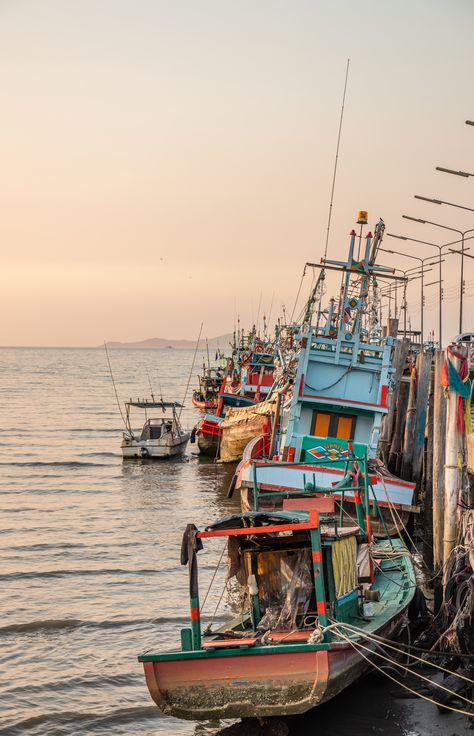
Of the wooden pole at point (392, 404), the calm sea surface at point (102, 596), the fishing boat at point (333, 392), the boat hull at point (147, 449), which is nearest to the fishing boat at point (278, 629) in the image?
the calm sea surface at point (102, 596)

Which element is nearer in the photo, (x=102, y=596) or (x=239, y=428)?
(x=102, y=596)

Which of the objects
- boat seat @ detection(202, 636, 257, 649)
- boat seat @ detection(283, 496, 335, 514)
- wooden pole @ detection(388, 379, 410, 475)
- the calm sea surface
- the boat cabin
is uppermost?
wooden pole @ detection(388, 379, 410, 475)

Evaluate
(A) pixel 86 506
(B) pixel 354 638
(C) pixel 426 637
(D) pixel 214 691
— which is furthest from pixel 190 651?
(A) pixel 86 506

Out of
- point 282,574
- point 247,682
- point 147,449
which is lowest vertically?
point 247,682

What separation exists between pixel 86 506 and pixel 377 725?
2273 centimetres

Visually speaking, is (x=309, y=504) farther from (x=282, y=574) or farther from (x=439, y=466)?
(x=439, y=466)

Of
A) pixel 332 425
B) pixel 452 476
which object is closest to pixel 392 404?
pixel 332 425

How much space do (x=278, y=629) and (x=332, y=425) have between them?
41.6 ft

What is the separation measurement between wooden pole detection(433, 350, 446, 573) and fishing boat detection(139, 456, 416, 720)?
204cm

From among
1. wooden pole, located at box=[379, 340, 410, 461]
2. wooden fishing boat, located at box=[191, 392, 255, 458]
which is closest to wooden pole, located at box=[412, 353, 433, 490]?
wooden pole, located at box=[379, 340, 410, 461]

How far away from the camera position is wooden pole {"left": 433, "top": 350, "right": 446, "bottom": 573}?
55.9 feet

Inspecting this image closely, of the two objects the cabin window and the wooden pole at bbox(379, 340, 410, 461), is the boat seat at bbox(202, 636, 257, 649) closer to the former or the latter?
the cabin window

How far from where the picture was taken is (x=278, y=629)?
13422 mm

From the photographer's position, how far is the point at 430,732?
13086 millimetres
